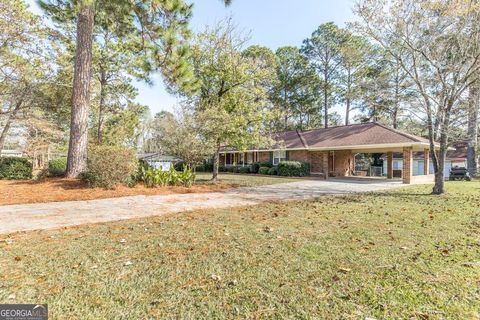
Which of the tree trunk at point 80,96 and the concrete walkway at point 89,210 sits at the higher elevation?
the tree trunk at point 80,96

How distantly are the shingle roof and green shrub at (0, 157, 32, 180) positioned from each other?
1420 centimetres

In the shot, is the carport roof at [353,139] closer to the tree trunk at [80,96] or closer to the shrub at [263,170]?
the shrub at [263,170]

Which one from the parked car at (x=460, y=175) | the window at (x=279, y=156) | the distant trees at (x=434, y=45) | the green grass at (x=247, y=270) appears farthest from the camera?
the window at (x=279, y=156)

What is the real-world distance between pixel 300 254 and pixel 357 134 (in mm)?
19211

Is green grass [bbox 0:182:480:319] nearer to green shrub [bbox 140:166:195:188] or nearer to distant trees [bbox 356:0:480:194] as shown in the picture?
green shrub [bbox 140:166:195:188]

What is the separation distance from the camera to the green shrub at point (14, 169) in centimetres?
1212

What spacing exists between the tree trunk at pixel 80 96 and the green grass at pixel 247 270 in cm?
699

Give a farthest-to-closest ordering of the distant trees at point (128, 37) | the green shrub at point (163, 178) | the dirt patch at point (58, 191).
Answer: the green shrub at point (163, 178) → the distant trees at point (128, 37) → the dirt patch at point (58, 191)

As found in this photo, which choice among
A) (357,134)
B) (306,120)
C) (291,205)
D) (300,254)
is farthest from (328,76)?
(300,254)

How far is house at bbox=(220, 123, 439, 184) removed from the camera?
17172mm

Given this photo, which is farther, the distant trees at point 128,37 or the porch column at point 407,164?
the porch column at point 407,164

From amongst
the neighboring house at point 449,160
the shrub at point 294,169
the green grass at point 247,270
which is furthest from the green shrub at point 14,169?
the neighboring house at point 449,160

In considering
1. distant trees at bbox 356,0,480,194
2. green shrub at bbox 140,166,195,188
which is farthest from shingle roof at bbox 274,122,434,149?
green shrub at bbox 140,166,195,188

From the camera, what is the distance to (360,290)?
277 cm
